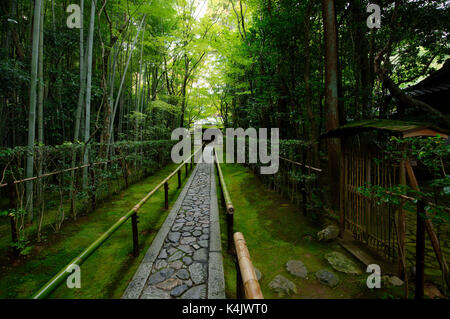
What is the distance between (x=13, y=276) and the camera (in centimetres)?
294

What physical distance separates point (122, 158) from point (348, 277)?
26.9ft

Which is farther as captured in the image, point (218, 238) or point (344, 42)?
point (344, 42)

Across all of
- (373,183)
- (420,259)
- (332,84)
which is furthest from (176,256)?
(332,84)

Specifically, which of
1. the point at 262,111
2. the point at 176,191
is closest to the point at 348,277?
the point at 176,191

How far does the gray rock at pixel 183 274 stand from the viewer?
9.46ft

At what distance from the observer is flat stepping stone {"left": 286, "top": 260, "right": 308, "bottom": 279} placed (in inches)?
115

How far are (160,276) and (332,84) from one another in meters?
5.42

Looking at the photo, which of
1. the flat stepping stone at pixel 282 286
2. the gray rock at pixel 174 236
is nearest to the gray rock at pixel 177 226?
the gray rock at pixel 174 236

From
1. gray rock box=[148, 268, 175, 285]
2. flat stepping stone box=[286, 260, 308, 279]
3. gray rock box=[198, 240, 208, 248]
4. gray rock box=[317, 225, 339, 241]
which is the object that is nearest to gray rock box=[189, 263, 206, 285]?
gray rock box=[148, 268, 175, 285]

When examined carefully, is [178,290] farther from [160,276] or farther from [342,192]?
[342,192]

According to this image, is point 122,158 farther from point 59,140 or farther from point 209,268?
point 209,268

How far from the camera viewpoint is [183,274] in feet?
9.67

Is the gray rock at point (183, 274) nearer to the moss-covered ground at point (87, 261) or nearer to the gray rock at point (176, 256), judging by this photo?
the gray rock at point (176, 256)

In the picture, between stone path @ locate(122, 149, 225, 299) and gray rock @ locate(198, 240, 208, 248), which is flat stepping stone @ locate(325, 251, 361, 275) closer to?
stone path @ locate(122, 149, 225, 299)
